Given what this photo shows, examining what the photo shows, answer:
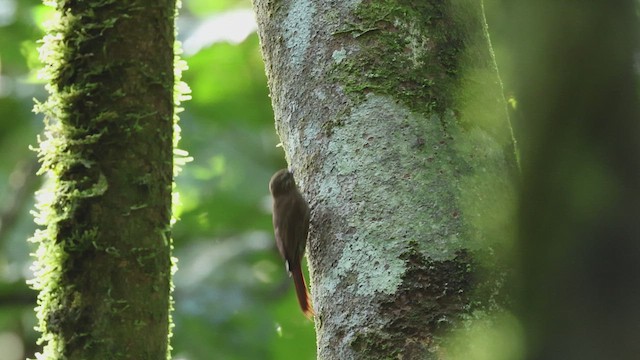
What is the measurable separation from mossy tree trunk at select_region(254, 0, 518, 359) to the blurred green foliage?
3.29 meters

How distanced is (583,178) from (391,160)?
119cm

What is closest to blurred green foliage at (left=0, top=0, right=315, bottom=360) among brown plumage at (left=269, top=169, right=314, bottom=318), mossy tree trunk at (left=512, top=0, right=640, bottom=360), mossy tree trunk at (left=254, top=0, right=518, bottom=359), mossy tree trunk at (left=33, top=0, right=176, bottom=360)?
brown plumage at (left=269, top=169, right=314, bottom=318)

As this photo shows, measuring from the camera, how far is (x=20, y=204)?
5824mm

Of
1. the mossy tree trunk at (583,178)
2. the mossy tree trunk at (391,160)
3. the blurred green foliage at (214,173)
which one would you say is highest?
the blurred green foliage at (214,173)

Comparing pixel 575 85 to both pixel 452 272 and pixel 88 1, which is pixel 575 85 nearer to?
pixel 452 272

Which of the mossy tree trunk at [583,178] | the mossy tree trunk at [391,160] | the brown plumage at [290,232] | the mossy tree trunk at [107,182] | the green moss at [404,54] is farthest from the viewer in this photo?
the brown plumage at [290,232]

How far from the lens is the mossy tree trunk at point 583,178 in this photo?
12.2 inches

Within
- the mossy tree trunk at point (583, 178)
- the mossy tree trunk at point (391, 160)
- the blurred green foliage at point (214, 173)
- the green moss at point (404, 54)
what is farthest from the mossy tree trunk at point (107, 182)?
the blurred green foliage at point (214, 173)

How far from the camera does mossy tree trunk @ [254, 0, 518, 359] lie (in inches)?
54.3

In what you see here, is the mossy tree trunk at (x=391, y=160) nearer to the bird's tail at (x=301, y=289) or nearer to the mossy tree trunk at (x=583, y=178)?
the bird's tail at (x=301, y=289)

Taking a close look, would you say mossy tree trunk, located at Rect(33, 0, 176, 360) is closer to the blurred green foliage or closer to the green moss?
the green moss

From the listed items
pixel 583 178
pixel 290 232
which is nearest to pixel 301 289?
pixel 290 232

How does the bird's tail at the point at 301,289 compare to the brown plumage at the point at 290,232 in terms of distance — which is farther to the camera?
the bird's tail at the point at 301,289

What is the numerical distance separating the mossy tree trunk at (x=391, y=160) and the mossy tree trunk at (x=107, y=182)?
54 centimetres
